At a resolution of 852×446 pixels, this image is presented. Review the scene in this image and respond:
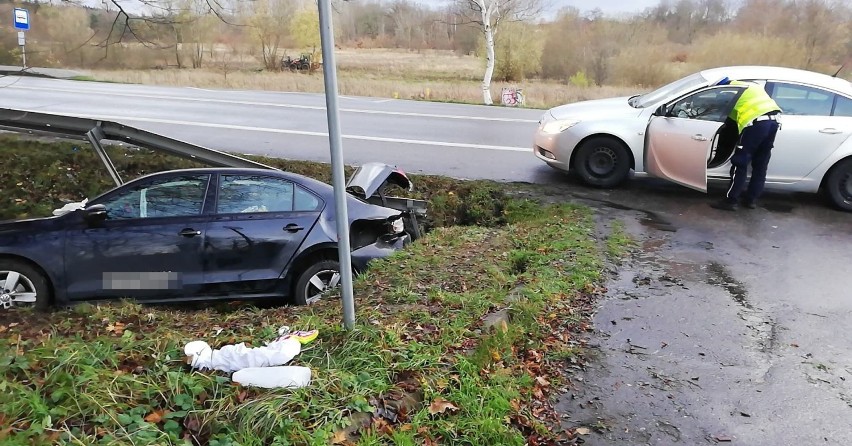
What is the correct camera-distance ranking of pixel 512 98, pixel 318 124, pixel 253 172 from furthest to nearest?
pixel 512 98
pixel 318 124
pixel 253 172

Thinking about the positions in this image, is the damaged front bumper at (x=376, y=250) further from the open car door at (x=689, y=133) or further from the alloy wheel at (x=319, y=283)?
the open car door at (x=689, y=133)

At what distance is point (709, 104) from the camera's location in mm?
8438

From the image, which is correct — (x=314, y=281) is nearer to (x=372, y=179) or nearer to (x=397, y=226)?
(x=397, y=226)

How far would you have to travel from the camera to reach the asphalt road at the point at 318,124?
1137cm

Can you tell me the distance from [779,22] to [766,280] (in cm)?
3662

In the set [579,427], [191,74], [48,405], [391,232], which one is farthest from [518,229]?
[191,74]

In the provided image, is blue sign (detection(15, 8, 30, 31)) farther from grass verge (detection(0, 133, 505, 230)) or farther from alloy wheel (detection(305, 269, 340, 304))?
alloy wheel (detection(305, 269, 340, 304))

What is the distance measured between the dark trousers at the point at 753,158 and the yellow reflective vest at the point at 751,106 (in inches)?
5.3

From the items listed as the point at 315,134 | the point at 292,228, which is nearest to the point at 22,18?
the point at 315,134

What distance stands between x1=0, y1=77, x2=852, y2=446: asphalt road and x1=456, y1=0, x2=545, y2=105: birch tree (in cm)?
1321

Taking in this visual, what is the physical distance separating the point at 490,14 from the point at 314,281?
21373 mm

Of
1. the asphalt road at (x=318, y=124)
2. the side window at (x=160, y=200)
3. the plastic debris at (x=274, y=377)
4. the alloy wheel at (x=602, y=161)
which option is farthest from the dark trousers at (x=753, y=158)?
the plastic debris at (x=274, y=377)

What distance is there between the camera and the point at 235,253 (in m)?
5.88

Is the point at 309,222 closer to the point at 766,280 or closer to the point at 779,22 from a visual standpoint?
the point at 766,280
